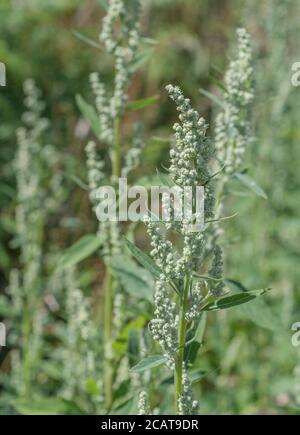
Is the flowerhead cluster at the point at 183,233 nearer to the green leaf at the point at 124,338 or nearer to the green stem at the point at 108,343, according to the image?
the green leaf at the point at 124,338

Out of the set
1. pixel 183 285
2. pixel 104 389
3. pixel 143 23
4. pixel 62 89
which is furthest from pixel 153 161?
pixel 183 285

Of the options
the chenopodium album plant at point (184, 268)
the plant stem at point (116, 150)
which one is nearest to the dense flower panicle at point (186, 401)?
the chenopodium album plant at point (184, 268)

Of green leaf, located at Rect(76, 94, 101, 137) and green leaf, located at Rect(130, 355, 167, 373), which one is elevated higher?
green leaf, located at Rect(76, 94, 101, 137)

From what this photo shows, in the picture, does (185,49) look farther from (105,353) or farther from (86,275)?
(105,353)

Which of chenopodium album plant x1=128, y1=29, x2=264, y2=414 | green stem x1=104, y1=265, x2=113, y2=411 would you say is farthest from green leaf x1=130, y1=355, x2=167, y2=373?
green stem x1=104, y1=265, x2=113, y2=411

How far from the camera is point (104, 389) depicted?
2.33m

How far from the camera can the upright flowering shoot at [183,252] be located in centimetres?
136

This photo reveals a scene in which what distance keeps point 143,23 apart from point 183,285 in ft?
15.7

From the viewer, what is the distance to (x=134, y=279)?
81.4 inches

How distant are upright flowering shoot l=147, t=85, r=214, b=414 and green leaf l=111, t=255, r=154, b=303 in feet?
1.80

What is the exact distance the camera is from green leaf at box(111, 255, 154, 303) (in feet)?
6.66

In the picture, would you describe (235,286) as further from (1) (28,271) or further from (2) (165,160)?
(2) (165,160)

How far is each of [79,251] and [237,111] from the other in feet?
2.19

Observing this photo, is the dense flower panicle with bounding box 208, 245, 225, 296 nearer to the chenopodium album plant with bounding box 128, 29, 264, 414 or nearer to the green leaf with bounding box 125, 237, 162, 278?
the chenopodium album plant with bounding box 128, 29, 264, 414
